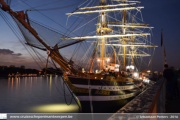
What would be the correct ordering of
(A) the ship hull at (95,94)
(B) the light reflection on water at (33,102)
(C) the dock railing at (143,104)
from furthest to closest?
1. (B) the light reflection on water at (33,102)
2. (A) the ship hull at (95,94)
3. (C) the dock railing at (143,104)

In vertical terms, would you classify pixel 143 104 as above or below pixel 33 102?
above

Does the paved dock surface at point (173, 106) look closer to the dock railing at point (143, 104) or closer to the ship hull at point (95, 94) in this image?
the dock railing at point (143, 104)

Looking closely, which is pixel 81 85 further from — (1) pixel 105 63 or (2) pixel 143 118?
(2) pixel 143 118

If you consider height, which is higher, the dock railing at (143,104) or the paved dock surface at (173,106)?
the dock railing at (143,104)

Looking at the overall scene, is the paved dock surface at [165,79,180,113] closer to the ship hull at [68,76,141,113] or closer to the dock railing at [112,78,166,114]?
the dock railing at [112,78,166,114]

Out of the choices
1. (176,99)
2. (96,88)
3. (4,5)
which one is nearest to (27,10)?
(4,5)

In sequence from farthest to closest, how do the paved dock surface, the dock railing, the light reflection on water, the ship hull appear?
the light reflection on water, the ship hull, the paved dock surface, the dock railing

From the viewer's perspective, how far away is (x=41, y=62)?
42.3 ft

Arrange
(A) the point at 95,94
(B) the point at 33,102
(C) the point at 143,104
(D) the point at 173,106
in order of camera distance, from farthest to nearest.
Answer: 1. (B) the point at 33,102
2. (A) the point at 95,94
3. (D) the point at 173,106
4. (C) the point at 143,104

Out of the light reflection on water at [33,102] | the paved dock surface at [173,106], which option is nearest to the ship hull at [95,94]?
the light reflection on water at [33,102]

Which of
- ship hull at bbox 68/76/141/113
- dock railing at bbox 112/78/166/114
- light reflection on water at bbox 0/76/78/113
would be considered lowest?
light reflection on water at bbox 0/76/78/113

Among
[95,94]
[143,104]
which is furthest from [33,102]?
[143,104]

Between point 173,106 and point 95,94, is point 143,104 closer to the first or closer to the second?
point 173,106

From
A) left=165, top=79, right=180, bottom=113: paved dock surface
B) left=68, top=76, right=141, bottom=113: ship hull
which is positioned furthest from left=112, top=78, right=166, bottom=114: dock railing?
left=68, top=76, right=141, bottom=113: ship hull
